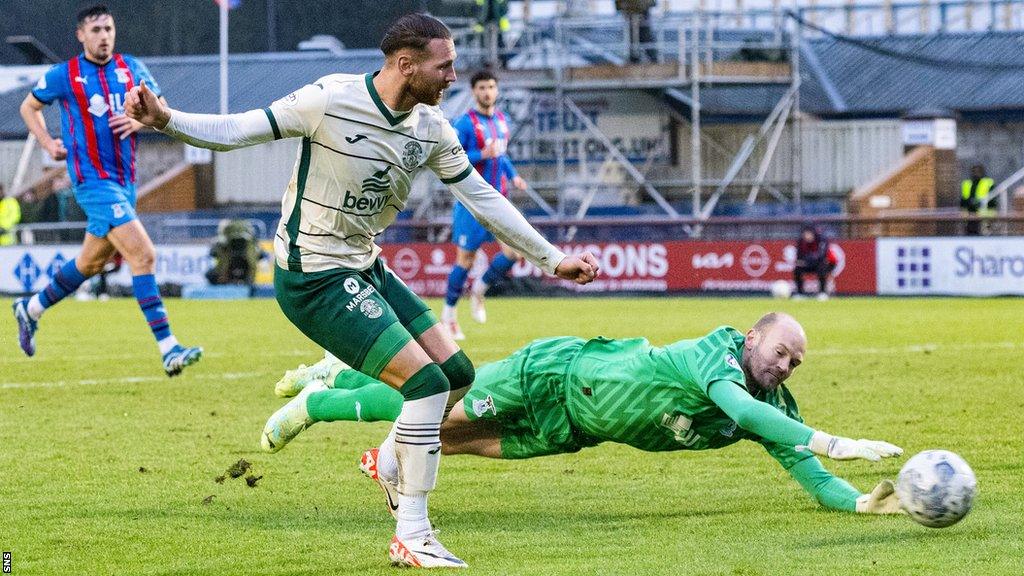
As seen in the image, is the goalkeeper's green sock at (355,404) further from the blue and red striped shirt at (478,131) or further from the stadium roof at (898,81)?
the stadium roof at (898,81)

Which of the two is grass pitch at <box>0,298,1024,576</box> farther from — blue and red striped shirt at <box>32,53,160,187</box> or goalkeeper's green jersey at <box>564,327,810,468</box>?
blue and red striped shirt at <box>32,53,160,187</box>

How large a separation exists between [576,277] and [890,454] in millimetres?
1565

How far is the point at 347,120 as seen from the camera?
5.92 m

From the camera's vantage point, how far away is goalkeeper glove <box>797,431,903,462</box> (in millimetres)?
5117

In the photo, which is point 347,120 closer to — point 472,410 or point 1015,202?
point 472,410

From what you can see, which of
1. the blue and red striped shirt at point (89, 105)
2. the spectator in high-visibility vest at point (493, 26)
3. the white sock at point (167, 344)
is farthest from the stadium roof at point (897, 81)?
the white sock at point (167, 344)

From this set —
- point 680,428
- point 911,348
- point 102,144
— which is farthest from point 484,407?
point 911,348

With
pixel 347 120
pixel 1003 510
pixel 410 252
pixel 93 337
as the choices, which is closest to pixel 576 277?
pixel 347 120

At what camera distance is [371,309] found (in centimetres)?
594

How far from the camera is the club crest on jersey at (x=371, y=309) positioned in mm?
5918

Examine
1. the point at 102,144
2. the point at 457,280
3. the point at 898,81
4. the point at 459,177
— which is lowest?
the point at 457,280

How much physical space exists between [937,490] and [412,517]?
6.36 feet

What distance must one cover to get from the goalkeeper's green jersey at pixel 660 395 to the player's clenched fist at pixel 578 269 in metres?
0.46

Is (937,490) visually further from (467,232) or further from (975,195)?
(975,195)
